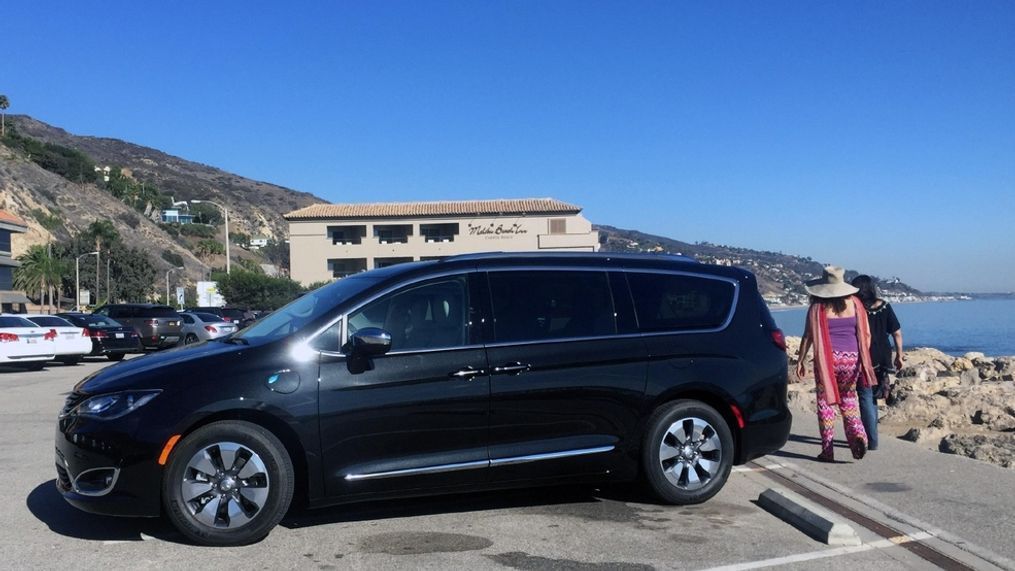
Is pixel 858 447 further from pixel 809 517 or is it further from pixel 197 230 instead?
pixel 197 230

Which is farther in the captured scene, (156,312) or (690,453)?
(156,312)

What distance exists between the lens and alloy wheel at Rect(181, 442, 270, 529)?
549 cm

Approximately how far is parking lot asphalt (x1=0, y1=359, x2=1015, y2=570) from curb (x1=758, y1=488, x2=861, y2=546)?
61 millimetres

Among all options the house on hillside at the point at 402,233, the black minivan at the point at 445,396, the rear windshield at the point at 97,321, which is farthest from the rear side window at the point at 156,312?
the house on hillside at the point at 402,233

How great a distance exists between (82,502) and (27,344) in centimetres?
1678

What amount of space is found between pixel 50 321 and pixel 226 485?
62.0 feet

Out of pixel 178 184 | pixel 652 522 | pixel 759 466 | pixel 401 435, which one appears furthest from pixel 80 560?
pixel 178 184

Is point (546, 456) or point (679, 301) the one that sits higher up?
point (679, 301)

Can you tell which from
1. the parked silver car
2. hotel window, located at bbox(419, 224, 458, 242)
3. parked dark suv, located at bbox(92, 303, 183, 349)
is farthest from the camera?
hotel window, located at bbox(419, 224, 458, 242)

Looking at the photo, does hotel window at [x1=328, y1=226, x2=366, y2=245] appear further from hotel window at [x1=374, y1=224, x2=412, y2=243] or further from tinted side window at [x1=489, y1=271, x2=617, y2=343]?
tinted side window at [x1=489, y1=271, x2=617, y2=343]

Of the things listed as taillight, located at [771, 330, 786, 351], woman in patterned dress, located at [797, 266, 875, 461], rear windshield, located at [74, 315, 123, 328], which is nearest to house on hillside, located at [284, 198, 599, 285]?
rear windshield, located at [74, 315, 123, 328]

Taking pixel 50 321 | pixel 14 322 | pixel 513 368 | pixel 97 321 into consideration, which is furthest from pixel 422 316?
pixel 97 321

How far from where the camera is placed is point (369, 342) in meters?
5.61

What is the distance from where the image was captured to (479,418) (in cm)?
598
